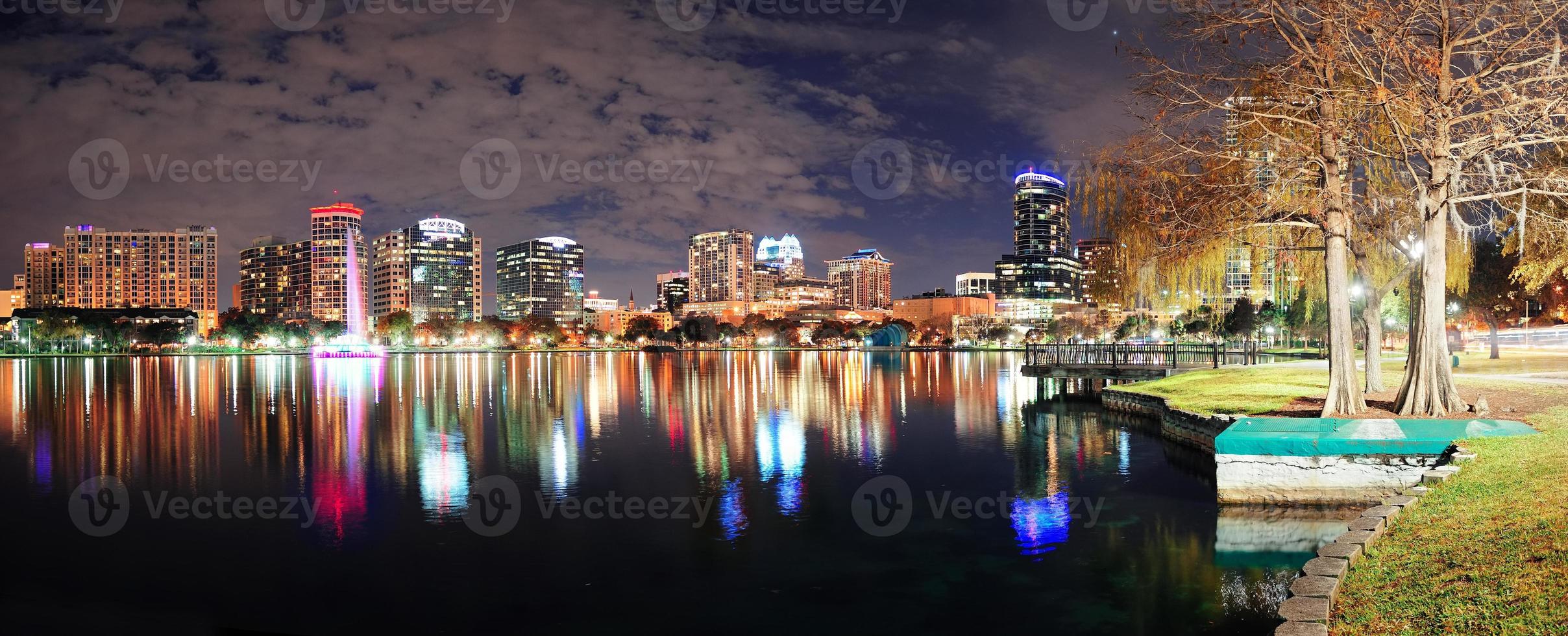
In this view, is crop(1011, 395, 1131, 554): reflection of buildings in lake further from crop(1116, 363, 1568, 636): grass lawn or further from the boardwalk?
the boardwalk

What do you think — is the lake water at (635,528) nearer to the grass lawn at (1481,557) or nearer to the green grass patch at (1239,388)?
the green grass patch at (1239,388)

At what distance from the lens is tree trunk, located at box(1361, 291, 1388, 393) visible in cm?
2527

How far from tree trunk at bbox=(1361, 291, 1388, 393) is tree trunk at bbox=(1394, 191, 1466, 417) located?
5166mm

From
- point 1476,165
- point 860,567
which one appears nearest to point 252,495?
point 860,567

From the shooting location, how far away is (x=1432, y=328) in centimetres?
1980

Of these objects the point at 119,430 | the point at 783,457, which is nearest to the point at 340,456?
the point at 119,430

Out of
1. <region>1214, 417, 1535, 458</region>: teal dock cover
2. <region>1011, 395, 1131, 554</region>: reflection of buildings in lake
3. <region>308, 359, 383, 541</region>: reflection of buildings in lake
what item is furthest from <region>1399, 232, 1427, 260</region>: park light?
<region>308, 359, 383, 541</region>: reflection of buildings in lake

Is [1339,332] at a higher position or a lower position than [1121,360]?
higher

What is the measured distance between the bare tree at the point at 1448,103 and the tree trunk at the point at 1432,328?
0.07 feet

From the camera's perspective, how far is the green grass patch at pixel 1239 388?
2506 cm

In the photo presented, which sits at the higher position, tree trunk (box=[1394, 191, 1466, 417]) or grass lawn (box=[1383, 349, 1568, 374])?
tree trunk (box=[1394, 191, 1466, 417])

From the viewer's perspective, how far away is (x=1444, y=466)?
48.3 ft

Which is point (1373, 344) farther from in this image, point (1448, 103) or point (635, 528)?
point (635, 528)

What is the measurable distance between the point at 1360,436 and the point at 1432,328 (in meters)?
5.23
